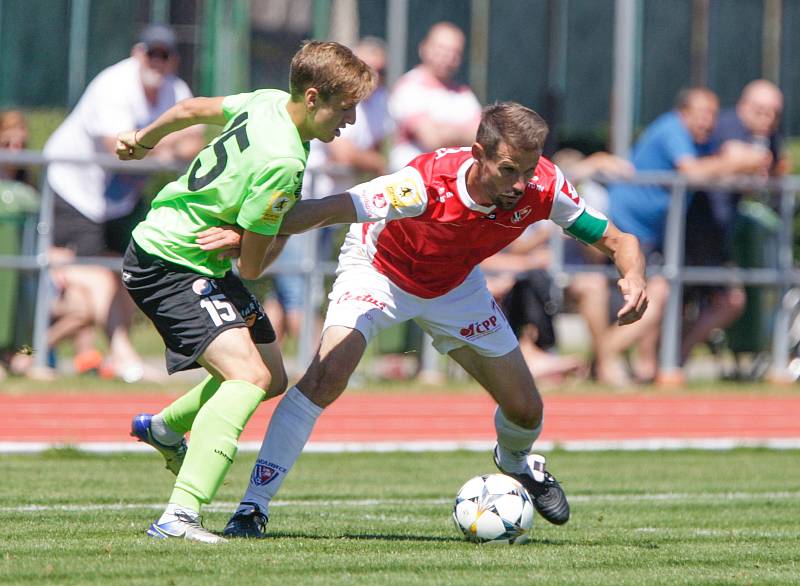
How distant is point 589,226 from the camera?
6797mm

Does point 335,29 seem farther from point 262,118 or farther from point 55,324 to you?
point 262,118

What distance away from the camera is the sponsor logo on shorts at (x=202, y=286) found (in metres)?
6.32

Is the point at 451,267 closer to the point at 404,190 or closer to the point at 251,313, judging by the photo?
the point at 404,190

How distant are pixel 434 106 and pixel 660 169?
257 centimetres

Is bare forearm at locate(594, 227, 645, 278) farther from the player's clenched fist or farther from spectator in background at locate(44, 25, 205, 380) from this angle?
spectator in background at locate(44, 25, 205, 380)

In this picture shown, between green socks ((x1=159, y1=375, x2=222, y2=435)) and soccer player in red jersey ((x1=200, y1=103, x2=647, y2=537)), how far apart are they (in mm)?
483

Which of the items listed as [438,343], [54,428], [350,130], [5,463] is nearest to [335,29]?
[350,130]

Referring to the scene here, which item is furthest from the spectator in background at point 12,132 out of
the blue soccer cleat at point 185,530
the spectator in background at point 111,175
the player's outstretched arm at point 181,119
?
the blue soccer cleat at point 185,530

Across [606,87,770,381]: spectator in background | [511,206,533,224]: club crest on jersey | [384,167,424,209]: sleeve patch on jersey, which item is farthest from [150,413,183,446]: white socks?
[606,87,770,381]: spectator in background

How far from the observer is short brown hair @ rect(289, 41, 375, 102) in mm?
6117

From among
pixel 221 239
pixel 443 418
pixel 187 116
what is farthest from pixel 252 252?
pixel 443 418

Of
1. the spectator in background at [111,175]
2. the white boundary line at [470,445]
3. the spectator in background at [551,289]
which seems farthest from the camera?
the spectator in background at [551,289]

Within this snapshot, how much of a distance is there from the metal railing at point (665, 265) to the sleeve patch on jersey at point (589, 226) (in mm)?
6472

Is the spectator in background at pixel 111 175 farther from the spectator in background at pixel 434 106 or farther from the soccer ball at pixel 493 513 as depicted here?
the soccer ball at pixel 493 513
